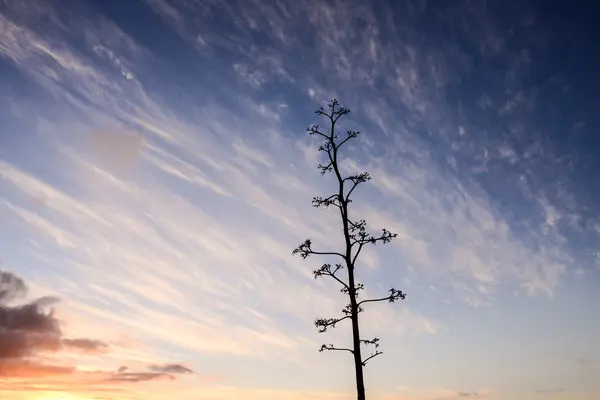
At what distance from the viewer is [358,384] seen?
1594cm

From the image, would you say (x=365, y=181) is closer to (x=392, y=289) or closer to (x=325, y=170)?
(x=325, y=170)

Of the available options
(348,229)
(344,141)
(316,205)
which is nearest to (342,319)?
(348,229)

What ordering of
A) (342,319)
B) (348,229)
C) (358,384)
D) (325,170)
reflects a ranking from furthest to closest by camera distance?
(325,170)
(348,229)
(342,319)
(358,384)

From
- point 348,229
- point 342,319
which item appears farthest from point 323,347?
point 348,229

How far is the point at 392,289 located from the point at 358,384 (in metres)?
3.86

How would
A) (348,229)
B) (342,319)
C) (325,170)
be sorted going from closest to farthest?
(342,319)
(348,229)
(325,170)

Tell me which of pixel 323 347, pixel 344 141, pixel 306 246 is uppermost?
pixel 344 141

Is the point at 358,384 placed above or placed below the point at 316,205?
below

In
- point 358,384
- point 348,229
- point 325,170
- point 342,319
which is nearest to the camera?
point 358,384

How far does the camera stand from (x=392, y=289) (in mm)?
17047

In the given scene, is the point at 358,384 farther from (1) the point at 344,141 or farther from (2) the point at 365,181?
(1) the point at 344,141

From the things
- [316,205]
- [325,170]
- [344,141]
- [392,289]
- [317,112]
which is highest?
[317,112]

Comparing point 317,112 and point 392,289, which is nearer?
point 392,289

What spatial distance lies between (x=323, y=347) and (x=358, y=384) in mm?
1924
